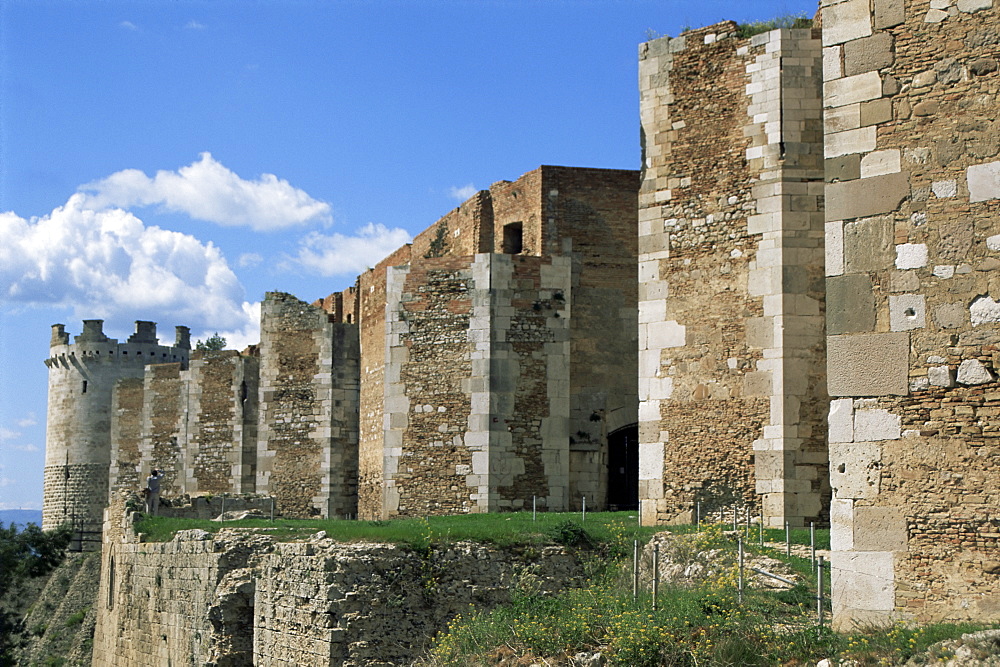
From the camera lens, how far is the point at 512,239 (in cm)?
2166

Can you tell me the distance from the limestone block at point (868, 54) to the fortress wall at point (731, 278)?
18.7ft

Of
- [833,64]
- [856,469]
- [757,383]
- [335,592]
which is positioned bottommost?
[335,592]

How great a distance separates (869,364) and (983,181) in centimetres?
155

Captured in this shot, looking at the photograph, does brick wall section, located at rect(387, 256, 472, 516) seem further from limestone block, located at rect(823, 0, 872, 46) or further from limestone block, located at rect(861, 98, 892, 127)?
limestone block, located at rect(861, 98, 892, 127)

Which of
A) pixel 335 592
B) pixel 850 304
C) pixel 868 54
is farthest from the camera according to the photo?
pixel 335 592

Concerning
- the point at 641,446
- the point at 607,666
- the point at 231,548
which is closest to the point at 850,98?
the point at 607,666

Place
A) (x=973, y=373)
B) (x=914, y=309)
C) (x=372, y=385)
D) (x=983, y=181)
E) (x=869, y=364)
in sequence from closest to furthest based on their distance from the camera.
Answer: (x=973, y=373), (x=983, y=181), (x=914, y=309), (x=869, y=364), (x=372, y=385)

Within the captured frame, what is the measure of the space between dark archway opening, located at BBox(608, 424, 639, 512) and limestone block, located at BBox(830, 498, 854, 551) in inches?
441

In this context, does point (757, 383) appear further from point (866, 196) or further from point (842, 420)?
point (866, 196)

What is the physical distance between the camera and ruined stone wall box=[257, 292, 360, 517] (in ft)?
95.4

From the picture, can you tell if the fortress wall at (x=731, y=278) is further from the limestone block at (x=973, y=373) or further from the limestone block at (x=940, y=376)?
the limestone block at (x=973, y=373)

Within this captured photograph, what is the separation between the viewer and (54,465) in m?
47.4

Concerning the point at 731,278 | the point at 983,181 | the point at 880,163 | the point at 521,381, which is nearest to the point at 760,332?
the point at 731,278

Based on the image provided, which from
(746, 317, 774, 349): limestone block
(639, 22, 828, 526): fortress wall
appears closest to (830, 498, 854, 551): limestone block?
(639, 22, 828, 526): fortress wall
